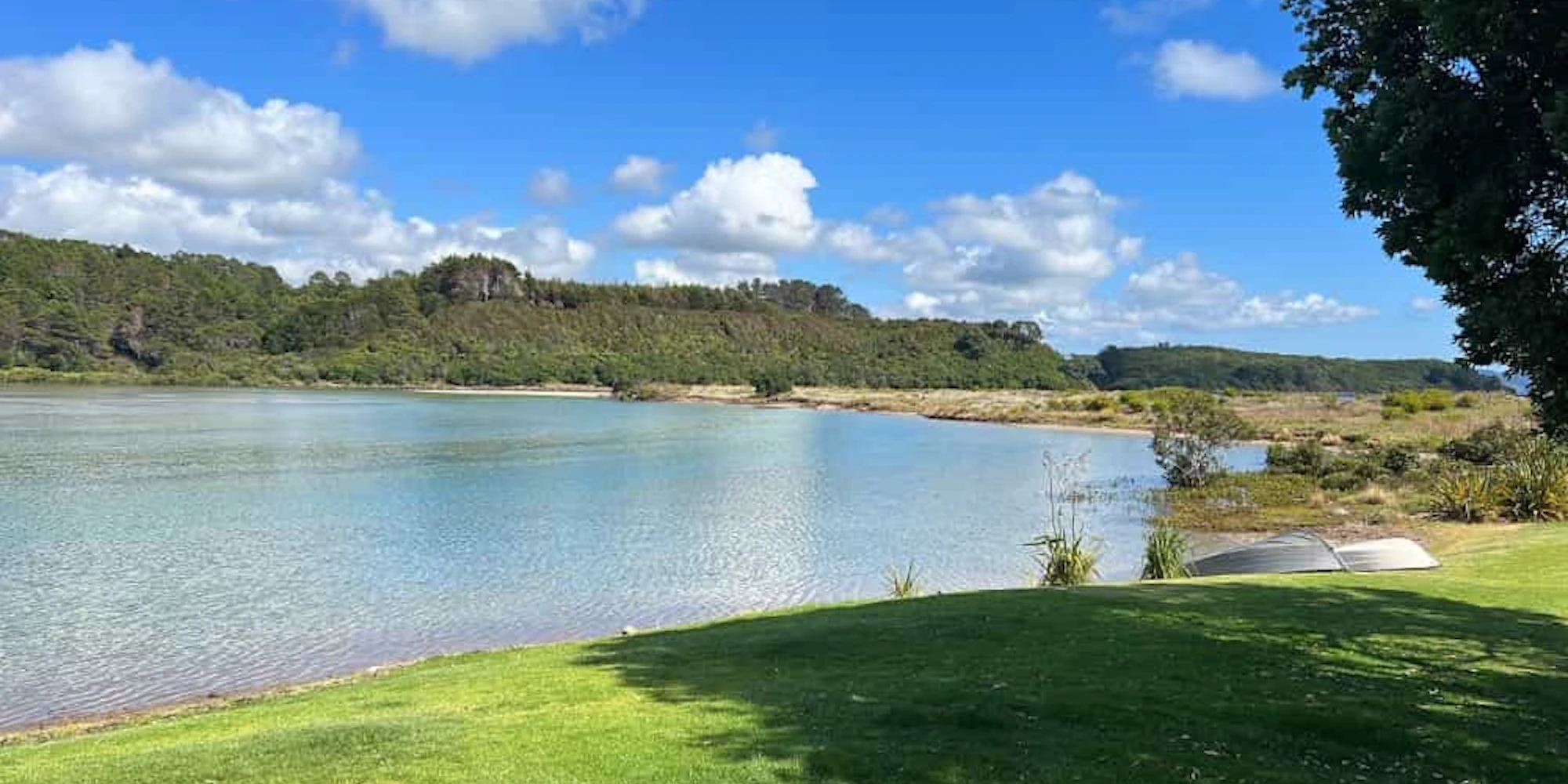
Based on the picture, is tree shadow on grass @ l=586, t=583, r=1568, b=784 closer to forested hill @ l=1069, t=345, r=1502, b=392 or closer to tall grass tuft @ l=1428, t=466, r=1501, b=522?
tall grass tuft @ l=1428, t=466, r=1501, b=522

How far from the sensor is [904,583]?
68.9 ft

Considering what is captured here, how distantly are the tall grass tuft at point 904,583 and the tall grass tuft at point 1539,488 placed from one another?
15.5m

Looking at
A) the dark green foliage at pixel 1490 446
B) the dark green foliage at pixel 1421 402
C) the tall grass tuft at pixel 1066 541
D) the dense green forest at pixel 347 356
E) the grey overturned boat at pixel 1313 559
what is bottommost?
the tall grass tuft at pixel 1066 541

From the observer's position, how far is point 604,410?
112 m

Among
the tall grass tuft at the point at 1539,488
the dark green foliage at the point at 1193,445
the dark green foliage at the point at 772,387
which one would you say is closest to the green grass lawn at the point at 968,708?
the tall grass tuft at the point at 1539,488

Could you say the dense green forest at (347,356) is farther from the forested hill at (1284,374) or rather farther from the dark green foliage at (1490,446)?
the dark green foliage at (1490,446)

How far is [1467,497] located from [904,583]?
17.4m

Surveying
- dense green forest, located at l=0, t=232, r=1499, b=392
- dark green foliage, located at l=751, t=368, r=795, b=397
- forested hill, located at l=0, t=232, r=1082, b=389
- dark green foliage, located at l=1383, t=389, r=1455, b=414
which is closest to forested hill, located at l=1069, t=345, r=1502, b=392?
dense green forest, located at l=0, t=232, r=1499, b=392

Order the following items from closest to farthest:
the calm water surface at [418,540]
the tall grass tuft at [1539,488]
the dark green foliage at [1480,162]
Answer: the dark green foliage at [1480,162] → the calm water surface at [418,540] → the tall grass tuft at [1539,488]

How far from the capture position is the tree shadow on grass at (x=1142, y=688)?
295 inches

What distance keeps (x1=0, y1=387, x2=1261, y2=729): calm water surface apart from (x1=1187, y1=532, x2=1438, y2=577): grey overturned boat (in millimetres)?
4567

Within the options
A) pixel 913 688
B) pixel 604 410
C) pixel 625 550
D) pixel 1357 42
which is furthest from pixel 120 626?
pixel 604 410

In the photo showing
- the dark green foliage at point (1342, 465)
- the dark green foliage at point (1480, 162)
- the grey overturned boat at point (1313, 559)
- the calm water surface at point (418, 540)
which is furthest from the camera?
the dark green foliage at point (1342, 465)

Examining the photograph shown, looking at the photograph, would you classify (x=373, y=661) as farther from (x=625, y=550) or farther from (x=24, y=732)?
(x=625, y=550)
